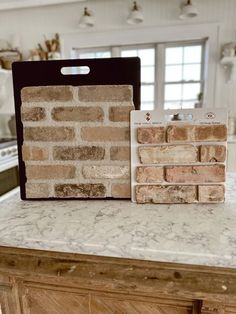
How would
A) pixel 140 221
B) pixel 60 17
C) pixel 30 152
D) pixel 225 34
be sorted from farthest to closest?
pixel 60 17, pixel 225 34, pixel 30 152, pixel 140 221

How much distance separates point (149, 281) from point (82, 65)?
19.1 inches

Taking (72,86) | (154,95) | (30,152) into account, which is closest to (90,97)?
(72,86)

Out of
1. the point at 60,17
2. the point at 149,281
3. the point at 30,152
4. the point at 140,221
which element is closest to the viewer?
the point at 149,281

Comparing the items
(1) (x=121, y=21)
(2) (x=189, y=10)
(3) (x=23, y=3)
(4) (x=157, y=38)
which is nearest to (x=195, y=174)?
(2) (x=189, y=10)

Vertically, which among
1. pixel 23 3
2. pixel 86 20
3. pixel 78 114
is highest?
pixel 23 3

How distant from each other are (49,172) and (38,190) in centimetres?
6

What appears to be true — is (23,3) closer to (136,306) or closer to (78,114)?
(78,114)

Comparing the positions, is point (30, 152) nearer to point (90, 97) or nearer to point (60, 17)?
point (90, 97)

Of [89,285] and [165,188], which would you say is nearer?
[89,285]

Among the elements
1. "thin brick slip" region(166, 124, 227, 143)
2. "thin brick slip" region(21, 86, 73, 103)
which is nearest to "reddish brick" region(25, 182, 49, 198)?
"thin brick slip" region(21, 86, 73, 103)

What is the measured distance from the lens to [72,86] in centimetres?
63

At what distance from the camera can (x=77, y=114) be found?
642mm

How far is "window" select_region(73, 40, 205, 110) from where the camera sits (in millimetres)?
3166

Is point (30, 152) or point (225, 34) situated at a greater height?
point (225, 34)
